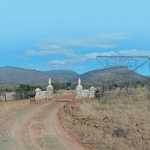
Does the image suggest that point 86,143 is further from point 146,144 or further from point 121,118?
point 121,118

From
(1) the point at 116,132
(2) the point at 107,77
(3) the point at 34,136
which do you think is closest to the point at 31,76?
(2) the point at 107,77

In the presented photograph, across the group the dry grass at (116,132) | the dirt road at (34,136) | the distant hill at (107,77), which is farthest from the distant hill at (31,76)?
the dirt road at (34,136)

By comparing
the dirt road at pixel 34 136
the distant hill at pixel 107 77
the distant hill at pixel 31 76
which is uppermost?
the distant hill at pixel 31 76

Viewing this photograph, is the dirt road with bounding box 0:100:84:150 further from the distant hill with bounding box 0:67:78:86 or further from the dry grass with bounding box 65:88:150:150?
the distant hill with bounding box 0:67:78:86

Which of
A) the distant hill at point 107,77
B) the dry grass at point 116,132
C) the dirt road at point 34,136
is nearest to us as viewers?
the dirt road at point 34,136

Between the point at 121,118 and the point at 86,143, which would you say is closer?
the point at 86,143

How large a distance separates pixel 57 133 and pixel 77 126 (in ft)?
9.00

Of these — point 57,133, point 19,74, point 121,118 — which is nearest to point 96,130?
point 57,133

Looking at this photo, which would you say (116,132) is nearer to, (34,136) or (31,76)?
(34,136)

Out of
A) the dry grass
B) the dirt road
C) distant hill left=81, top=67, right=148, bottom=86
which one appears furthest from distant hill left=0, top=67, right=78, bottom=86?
the dirt road

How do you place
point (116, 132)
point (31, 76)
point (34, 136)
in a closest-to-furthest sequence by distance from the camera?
point (34, 136) → point (116, 132) → point (31, 76)

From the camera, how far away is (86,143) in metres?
19.2

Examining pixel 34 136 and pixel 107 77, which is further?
pixel 107 77

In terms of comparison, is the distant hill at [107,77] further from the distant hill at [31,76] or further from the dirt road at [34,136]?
the dirt road at [34,136]
